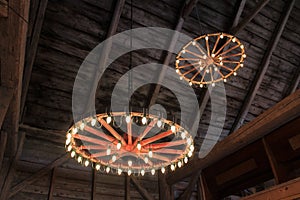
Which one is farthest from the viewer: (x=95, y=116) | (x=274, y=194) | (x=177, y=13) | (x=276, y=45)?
(x=276, y=45)

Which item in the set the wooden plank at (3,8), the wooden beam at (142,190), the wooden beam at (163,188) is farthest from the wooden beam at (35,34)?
the wooden beam at (163,188)

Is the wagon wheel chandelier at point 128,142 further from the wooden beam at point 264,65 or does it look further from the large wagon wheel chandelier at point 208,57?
the wooden beam at point 264,65

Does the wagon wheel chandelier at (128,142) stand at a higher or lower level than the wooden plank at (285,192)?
higher

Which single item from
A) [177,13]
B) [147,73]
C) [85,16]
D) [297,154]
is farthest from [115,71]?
[297,154]

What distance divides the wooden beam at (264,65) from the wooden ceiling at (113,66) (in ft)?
0.09

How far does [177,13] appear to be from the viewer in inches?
269

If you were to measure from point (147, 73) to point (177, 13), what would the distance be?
5.27 ft

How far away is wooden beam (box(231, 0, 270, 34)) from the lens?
21.1 ft

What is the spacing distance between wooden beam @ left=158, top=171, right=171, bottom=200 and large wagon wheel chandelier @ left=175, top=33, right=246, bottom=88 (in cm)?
273

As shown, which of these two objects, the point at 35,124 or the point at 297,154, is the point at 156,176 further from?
the point at 297,154

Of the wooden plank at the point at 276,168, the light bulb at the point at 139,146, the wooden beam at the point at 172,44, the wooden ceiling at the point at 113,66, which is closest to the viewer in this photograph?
the wooden plank at the point at 276,168

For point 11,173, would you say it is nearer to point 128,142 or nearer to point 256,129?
point 128,142

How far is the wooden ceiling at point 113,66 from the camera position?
243 inches

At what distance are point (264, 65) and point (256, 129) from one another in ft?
12.4
